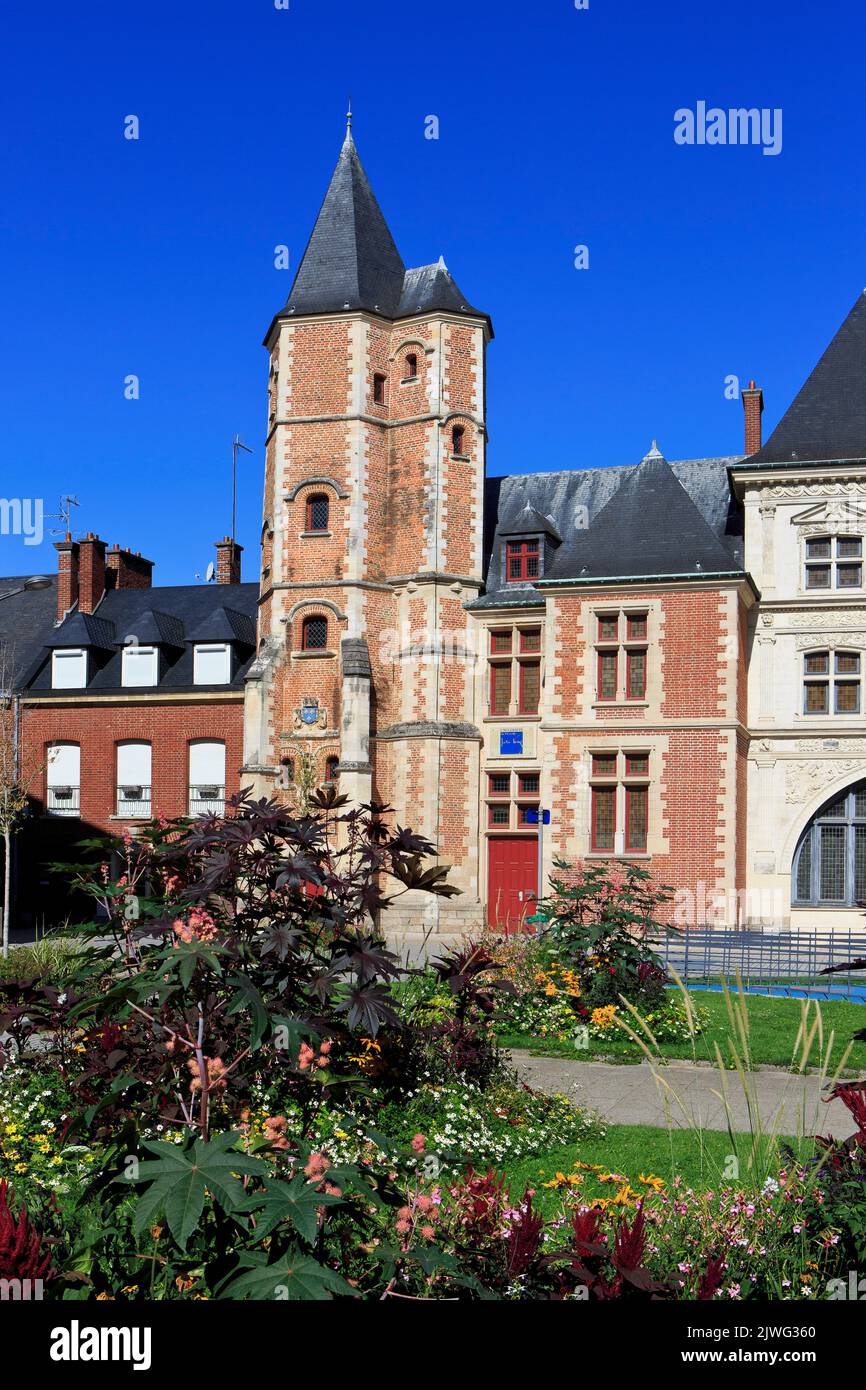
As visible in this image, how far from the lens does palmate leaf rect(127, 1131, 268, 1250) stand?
134 inches

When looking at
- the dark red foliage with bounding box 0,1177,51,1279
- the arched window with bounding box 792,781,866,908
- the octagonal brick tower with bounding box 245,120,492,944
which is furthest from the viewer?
the octagonal brick tower with bounding box 245,120,492,944

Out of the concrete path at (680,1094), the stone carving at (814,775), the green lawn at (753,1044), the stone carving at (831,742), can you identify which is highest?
the stone carving at (831,742)

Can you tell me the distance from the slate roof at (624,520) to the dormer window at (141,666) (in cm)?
970

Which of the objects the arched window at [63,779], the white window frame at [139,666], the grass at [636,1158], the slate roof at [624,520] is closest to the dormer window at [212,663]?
the white window frame at [139,666]

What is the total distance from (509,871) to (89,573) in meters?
16.4

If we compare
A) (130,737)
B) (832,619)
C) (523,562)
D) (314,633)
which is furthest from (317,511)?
(832,619)

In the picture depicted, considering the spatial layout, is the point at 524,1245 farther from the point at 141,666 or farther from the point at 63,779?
the point at 63,779

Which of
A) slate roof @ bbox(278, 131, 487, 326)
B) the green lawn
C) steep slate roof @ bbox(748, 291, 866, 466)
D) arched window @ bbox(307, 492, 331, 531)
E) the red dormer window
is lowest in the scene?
the green lawn

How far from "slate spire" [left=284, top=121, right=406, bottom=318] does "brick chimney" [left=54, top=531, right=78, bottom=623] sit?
10735 millimetres

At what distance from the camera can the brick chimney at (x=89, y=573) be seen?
1425 inches

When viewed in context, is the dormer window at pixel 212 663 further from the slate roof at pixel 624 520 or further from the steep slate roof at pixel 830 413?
the steep slate roof at pixel 830 413

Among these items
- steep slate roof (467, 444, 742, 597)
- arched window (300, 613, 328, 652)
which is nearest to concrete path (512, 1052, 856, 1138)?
steep slate roof (467, 444, 742, 597)

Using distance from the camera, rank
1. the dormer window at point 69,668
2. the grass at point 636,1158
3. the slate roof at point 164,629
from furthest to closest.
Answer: the dormer window at point 69,668 → the slate roof at point 164,629 → the grass at point 636,1158

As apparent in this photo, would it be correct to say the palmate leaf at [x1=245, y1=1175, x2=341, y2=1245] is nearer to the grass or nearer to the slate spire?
the grass
